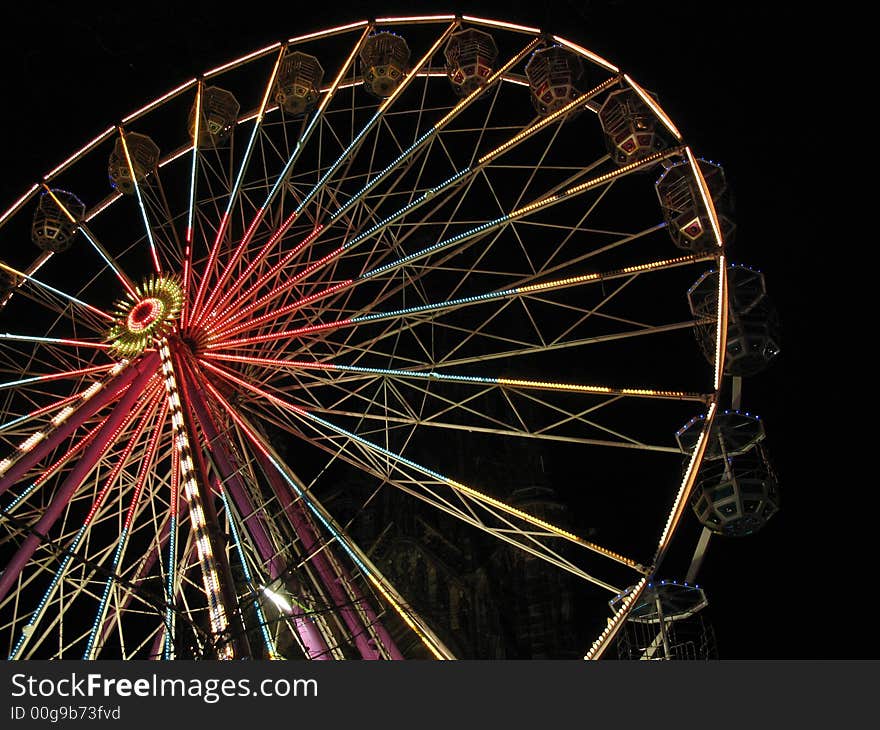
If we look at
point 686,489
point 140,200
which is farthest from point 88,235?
point 686,489

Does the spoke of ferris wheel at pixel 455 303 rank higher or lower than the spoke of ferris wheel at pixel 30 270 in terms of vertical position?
lower

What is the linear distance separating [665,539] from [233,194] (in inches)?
398

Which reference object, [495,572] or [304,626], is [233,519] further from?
[495,572]

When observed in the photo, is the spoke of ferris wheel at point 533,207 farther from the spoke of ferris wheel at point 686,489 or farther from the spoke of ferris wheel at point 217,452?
the spoke of ferris wheel at point 686,489

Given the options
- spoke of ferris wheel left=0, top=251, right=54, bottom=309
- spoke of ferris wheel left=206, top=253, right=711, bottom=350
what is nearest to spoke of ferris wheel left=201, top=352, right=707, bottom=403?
spoke of ferris wheel left=206, top=253, right=711, bottom=350

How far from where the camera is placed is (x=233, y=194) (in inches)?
728

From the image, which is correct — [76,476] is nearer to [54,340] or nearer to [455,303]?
[54,340]

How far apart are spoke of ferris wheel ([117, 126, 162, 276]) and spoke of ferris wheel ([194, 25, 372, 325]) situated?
4.05 ft

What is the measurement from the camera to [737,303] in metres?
17.1

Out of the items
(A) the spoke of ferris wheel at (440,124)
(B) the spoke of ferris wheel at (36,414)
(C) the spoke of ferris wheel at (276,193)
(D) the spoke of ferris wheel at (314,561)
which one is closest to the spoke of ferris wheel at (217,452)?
(D) the spoke of ferris wheel at (314,561)

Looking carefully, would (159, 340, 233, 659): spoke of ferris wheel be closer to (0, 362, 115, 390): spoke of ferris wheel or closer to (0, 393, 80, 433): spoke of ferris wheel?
(0, 362, 115, 390): spoke of ferris wheel

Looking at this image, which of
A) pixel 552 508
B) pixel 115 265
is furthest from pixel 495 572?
pixel 115 265

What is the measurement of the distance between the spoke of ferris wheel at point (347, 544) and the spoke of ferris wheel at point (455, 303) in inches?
44.7

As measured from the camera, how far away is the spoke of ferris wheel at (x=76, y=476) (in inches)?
558
